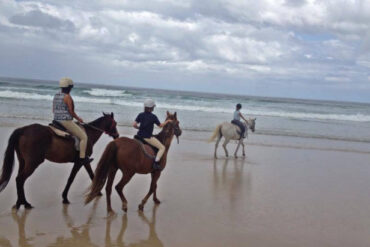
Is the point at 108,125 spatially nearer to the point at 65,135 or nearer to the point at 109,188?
the point at 65,135

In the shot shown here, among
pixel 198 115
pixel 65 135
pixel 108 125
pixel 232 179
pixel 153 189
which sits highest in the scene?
pixel 108 125

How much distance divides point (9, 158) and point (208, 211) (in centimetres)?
314

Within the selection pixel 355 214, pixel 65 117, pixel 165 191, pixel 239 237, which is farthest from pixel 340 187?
pixel 65 117

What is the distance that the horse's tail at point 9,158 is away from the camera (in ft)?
20.5

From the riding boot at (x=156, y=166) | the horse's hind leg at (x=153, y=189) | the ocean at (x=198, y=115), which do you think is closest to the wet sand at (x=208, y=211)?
the horse's hind leg at (x=153, y=189)

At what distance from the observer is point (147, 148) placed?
6.65 metres

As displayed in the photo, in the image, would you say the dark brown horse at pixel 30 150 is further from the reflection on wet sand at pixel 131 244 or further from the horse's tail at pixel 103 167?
the reflection on wet sand at pixel 131 244

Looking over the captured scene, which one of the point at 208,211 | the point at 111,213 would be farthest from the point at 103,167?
the point at 208,211

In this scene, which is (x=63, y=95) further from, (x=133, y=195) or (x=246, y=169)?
(x=246, y=169)

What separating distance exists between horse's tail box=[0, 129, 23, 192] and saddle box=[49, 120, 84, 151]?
1.77 feet

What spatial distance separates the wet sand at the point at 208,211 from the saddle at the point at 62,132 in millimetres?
980

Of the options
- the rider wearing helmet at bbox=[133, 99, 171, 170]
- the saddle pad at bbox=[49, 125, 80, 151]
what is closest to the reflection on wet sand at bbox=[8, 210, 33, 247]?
the saddle pad at bbox=[49, 125, 80, 151]

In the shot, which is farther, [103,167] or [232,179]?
[232,179]

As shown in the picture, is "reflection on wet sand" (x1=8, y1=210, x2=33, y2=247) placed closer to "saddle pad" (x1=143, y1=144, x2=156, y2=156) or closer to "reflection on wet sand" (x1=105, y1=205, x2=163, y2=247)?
"reflection on wet sand" (x1=105, y1=205, x2=163, y2=247)
